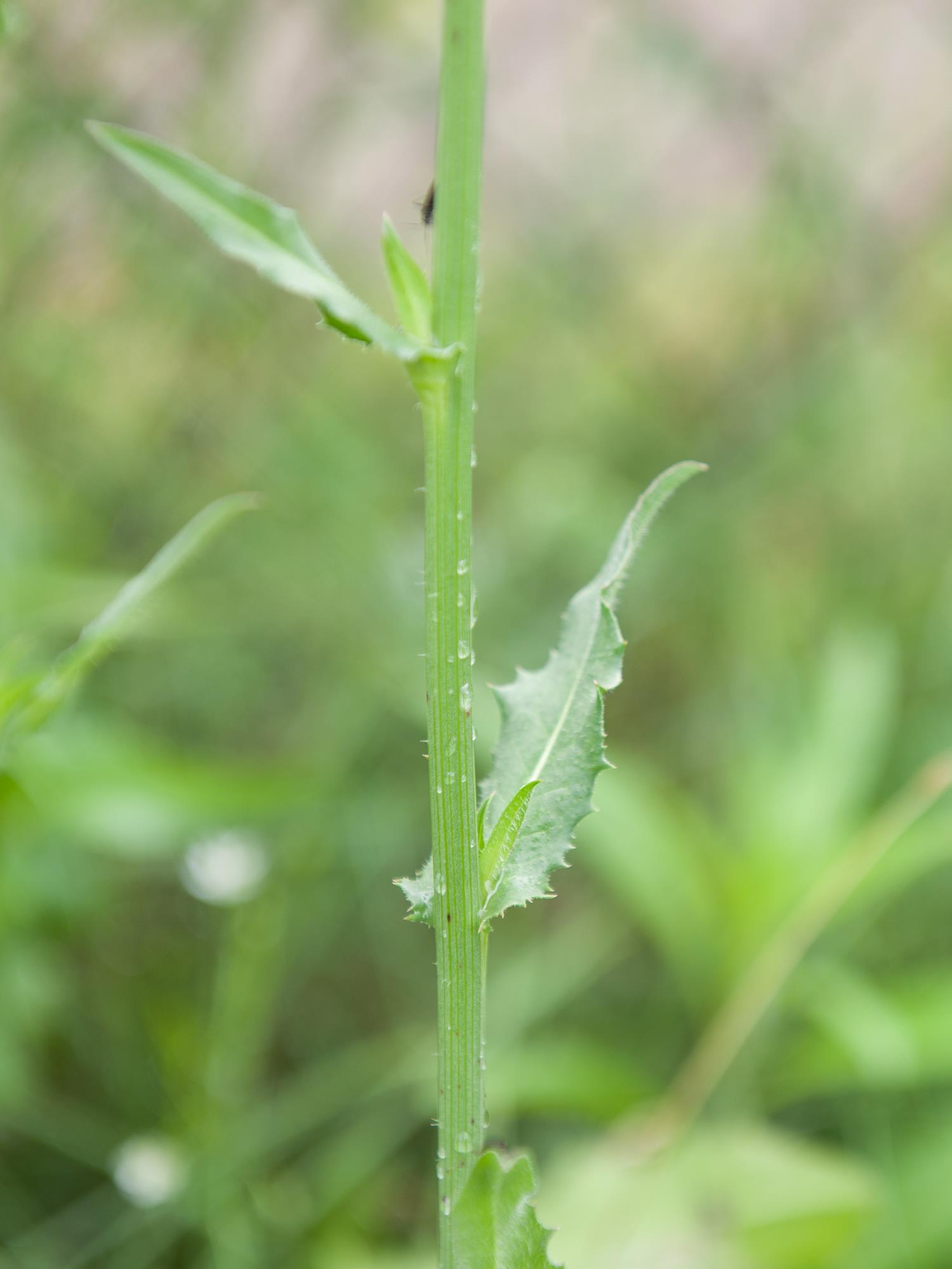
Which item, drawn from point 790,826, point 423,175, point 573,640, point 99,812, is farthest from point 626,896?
point 423,175

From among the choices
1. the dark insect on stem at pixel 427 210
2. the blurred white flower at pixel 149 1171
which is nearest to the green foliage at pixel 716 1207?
the blurred white flower at pixel 149 1171

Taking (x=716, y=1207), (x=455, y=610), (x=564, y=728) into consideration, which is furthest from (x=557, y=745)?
(x=716, y=1207)

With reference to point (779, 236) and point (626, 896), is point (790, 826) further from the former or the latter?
point (779, 236)

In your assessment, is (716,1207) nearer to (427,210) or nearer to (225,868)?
(225,868)

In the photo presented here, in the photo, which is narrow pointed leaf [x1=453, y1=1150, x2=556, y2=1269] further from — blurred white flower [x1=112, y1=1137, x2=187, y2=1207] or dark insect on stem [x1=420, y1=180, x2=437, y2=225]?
blurred white flower [x1=112, y1=1137, x2=187, y2=1207]

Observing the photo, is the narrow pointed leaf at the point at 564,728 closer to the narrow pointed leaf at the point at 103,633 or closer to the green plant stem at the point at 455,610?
the green plant stem at the point at 455,610

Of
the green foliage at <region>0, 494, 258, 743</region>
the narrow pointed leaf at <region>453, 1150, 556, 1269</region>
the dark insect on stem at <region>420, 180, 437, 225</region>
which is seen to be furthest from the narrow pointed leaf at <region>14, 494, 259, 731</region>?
the narrow pointed leaf at <region>453, 1150, 556, 1269</region>
